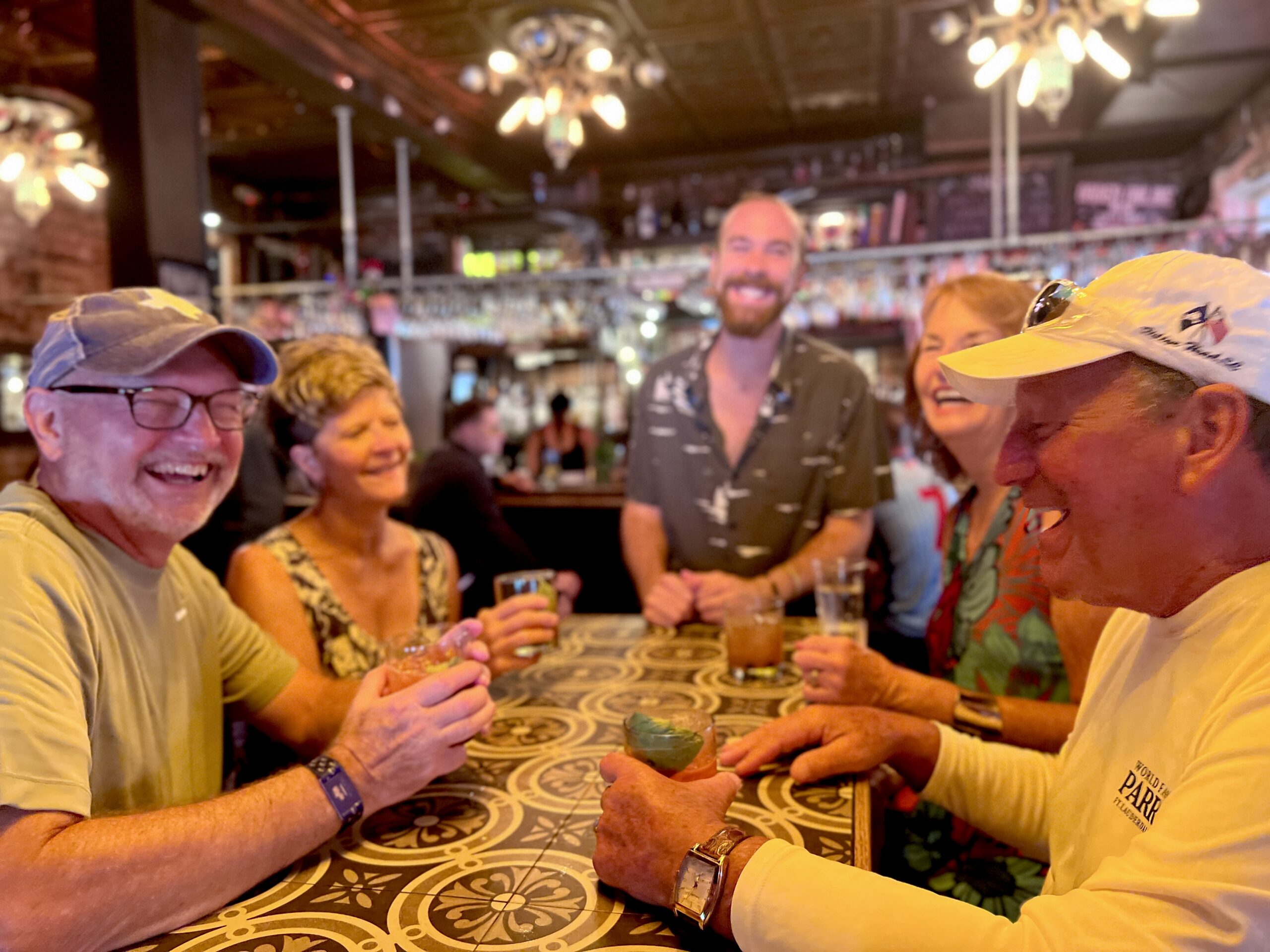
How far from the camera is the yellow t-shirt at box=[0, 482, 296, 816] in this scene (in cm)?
98

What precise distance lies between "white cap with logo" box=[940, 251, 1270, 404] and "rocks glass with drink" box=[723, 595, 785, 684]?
93cm

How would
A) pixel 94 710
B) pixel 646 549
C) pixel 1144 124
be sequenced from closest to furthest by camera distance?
pixel 94 710
pixel 646 549
pixel 1144 124

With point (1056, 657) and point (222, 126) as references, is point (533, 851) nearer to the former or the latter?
point (1056, 657)

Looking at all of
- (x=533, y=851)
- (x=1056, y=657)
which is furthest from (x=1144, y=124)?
(x=533, y=851)

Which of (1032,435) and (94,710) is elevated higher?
(1032,435)

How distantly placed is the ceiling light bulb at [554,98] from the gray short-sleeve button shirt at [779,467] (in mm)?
2212

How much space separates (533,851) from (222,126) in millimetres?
6555

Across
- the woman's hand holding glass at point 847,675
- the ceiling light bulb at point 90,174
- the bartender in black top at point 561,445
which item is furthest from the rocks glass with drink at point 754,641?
the bartender in black top at point 561,445

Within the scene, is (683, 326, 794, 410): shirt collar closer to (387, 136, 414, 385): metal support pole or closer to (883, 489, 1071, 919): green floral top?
(883, 489, 1071, 919): green floral top

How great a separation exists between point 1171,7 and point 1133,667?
3294 mm

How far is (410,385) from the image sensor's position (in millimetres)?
8680

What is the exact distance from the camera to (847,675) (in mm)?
1537

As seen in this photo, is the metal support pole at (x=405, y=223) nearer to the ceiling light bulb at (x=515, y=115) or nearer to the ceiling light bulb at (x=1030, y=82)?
the ceiling light bulb at (x=515, y=115)

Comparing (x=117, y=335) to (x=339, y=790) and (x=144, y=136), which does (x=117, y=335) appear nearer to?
(x=339, y=790)
